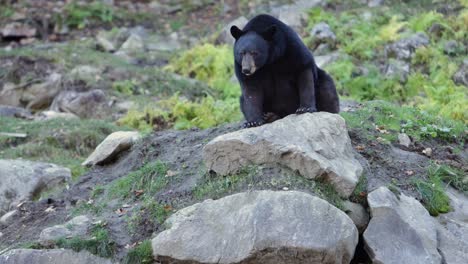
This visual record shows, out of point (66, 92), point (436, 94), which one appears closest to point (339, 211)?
point (436, 94)

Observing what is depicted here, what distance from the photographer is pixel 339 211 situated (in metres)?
6.19

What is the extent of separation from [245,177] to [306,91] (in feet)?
4.51

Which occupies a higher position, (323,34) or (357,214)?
(357,214)

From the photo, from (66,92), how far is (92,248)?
32.3 ft

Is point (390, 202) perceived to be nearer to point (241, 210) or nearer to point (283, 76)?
point (241, 210)

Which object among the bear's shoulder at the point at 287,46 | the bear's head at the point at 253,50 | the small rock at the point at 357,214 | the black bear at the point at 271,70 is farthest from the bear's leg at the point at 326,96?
the small rock at the point at 357,214

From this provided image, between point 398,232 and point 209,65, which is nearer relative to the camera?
point 398,232

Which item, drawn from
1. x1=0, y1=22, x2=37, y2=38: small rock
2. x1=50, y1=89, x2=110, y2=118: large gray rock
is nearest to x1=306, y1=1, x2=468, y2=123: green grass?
x1=50, y1=89, x2=110, y2=118: large gray rock

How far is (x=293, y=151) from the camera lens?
671cm

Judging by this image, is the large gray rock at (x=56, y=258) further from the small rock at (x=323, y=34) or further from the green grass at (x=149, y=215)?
the small rock at (x=323, y=34)

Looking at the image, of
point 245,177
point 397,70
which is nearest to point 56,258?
point 245,177

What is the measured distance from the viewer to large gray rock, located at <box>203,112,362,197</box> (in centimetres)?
670

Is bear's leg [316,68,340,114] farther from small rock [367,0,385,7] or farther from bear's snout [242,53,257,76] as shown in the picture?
small rock [367,0,385,7]

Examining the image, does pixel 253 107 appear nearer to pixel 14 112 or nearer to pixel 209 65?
pixel 14 112
